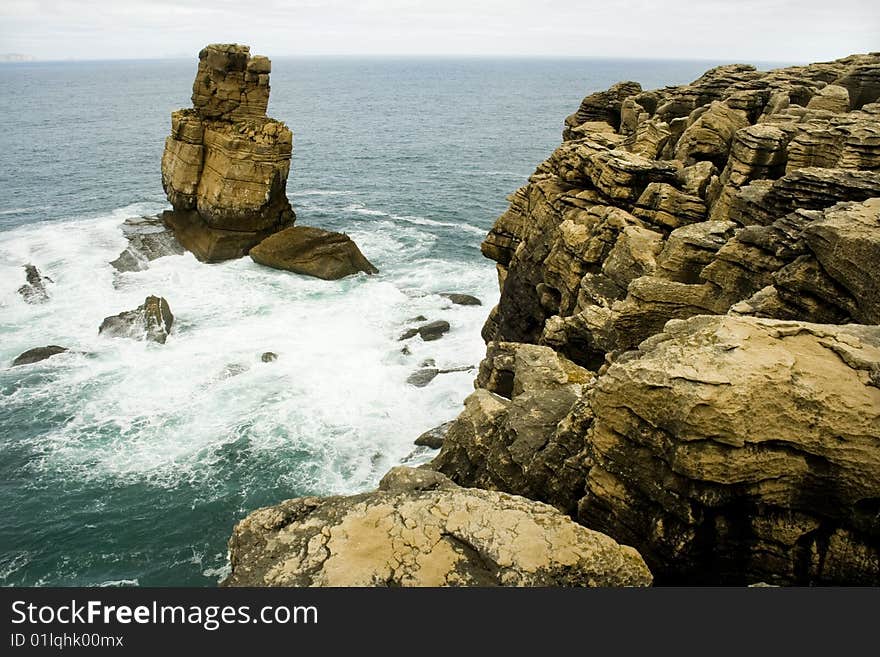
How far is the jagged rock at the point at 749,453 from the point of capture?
10.1m

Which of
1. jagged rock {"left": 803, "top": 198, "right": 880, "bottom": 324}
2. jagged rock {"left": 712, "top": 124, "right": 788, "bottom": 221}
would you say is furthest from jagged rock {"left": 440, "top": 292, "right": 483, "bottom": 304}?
jagged rock {"left": 803, "top": 198, "right": 880, "bottom": 324}

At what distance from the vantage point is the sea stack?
162 feet

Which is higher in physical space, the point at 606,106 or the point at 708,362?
the point at 606,106

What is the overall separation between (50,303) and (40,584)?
27.5 metres

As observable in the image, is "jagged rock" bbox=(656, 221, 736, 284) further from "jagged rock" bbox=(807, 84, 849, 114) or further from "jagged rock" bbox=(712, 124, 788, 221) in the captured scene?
"jagged rock" bbox=(807, 84, 849, 114)

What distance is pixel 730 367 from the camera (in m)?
10.6

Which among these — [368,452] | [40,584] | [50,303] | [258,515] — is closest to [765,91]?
[368,452]

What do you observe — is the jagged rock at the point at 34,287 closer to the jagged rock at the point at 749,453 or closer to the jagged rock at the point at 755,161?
the jagged rock at the point at 755,161

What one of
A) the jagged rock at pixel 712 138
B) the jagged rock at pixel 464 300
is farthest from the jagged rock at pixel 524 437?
the jagged rock at pixel 464 300

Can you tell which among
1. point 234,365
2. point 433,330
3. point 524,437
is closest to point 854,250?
point 524,437

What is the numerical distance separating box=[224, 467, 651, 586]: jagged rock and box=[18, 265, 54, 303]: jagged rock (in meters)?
41.4

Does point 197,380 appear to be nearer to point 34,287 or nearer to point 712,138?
point 34,287

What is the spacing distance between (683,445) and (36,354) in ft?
126

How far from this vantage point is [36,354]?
119 feet
